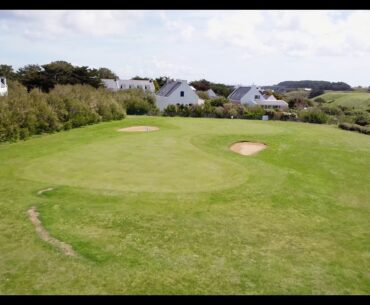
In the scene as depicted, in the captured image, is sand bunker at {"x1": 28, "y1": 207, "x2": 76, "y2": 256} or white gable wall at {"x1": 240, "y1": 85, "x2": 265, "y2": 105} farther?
white gable wall at {"x1": 240, "y1": 85, "x2": 265, "y2": 105}

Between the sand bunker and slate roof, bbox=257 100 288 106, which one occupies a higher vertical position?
the sand bunker

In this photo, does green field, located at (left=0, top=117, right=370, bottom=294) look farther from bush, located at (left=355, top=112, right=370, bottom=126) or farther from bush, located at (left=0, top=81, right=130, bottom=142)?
bush, located at (left=355, top=112, right=370, bottom=126)

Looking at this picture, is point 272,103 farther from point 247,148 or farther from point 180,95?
point 247,148

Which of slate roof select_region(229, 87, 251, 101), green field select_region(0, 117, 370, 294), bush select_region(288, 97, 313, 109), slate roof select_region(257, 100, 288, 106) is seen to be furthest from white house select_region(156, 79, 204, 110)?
green field select_region(0, 117, 370, 294)

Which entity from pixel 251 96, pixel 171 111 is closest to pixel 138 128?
pixel 171 111

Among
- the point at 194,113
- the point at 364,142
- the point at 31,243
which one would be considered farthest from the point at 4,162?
the point at 194,113

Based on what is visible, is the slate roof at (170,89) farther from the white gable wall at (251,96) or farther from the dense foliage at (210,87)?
the dense foliage at (210,87)

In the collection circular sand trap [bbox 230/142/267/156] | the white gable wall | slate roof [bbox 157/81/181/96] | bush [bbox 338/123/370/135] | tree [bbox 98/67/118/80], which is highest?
tree [bbox 98/67/118/80]
